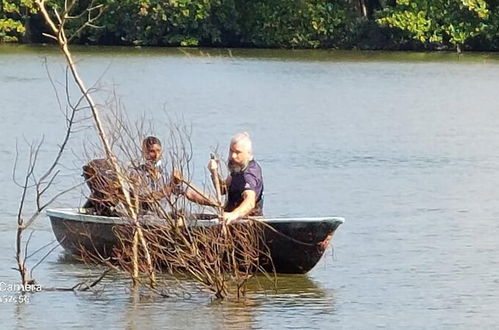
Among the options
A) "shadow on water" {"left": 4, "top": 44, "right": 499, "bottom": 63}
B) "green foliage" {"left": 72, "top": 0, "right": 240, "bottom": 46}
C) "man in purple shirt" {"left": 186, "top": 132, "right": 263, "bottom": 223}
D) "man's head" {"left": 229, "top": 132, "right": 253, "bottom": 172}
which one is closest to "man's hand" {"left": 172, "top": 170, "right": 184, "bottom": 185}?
"man in purple shirt" {"left": 186, "top": 132, "right": 263, "bottom": 223}

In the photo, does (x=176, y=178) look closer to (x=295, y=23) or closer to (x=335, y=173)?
(x=335, y=173)

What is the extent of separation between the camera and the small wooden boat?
13133 mm

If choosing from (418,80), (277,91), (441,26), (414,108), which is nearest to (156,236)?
(414,108)

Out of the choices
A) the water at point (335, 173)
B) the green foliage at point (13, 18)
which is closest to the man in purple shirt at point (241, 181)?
the water at point (335, 173)

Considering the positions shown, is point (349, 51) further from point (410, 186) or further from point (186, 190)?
point (186, 190)

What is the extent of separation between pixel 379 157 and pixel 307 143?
236 cm

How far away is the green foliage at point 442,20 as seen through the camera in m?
60.2

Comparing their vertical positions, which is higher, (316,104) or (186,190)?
(186,190)

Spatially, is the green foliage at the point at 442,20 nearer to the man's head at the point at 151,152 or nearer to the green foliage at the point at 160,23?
the green foliage at the point at 160,23

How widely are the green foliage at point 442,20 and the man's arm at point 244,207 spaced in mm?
47784

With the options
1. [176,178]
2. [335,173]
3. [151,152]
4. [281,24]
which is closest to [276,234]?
[176,178]

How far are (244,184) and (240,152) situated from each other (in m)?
0.28

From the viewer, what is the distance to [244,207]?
12.8m

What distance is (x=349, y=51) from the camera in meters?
61.9
